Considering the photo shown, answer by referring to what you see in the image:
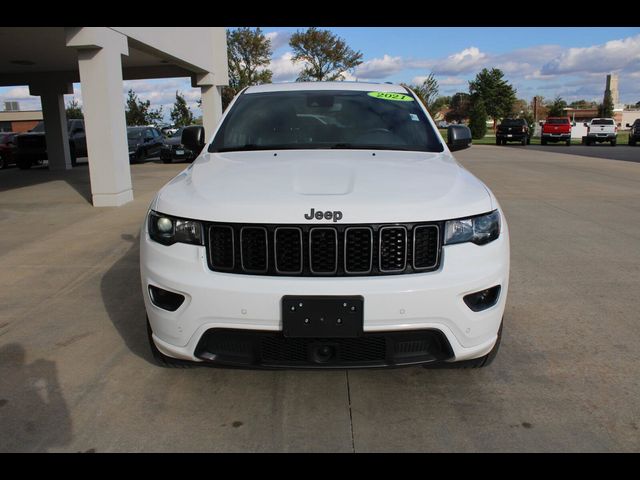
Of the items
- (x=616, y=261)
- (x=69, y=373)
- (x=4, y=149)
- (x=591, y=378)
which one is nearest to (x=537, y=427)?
(x=591, y=378)

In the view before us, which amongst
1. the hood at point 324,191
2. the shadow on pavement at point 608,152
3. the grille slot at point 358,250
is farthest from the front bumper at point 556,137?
the grille slot at point 358,250

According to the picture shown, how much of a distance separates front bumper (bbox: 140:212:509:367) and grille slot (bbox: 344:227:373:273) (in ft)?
0.20

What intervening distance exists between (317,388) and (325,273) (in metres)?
0.86

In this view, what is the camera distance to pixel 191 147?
4.37 m

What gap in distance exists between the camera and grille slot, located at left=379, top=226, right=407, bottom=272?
246cm

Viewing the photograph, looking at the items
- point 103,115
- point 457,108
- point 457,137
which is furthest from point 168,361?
point 457,108

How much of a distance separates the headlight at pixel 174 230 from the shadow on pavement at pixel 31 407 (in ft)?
3.39

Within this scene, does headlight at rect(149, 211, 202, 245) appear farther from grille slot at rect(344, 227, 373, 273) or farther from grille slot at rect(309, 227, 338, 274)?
grille slot at rect(344, 227, 373, 273)

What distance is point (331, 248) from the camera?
97.0 inches

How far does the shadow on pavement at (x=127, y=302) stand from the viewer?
12.1 feet

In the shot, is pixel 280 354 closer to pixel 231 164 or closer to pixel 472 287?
pixel 472 287

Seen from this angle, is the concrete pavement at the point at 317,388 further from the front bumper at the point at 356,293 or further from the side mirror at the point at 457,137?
the side mirror at the point at 457,137

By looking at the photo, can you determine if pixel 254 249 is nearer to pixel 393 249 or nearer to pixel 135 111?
pixel 393 249

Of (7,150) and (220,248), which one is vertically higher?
(220,248)
